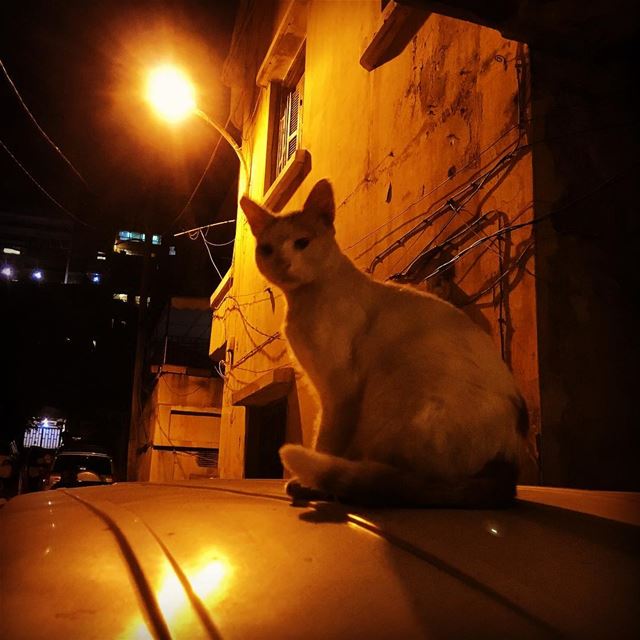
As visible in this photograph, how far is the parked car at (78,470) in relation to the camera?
12.3m

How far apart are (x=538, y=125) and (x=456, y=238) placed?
3.20ft

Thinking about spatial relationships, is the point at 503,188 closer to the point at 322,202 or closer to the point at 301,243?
the point at 322,202

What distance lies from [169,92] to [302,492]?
794 centimetres

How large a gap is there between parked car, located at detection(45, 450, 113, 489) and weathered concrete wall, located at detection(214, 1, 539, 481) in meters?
6.27

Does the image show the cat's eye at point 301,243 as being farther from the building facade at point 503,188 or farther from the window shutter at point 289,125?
the window shutter at point 289,125

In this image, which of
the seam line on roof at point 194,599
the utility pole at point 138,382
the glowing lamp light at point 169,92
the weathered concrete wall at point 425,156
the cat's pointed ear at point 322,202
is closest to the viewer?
the seam line on roof at point 194,599

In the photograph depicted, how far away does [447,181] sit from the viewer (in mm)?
4516

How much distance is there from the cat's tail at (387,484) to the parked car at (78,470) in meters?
11.5

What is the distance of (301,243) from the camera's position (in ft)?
10.5

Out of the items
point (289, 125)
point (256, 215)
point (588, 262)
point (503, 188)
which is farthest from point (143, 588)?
point (289, 125)

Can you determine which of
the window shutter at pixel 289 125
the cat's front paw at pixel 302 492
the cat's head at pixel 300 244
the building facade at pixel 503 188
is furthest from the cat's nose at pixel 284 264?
the window shutter at pixel 289 125

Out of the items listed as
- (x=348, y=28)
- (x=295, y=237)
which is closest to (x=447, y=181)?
(x=295, y=237)

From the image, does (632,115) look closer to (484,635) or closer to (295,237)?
(295,237)

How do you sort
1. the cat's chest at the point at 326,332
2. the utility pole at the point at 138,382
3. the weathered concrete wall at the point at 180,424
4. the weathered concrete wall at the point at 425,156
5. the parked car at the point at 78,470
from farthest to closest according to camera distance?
1. the utility pole at the point at 138,382
2. the weathered concrete wall at the point at 180,424
3. the parked car at the point at 78,470
4. the weathered concrete wall at the point at 425,156
5. the cat's chest at the point at 326,332
